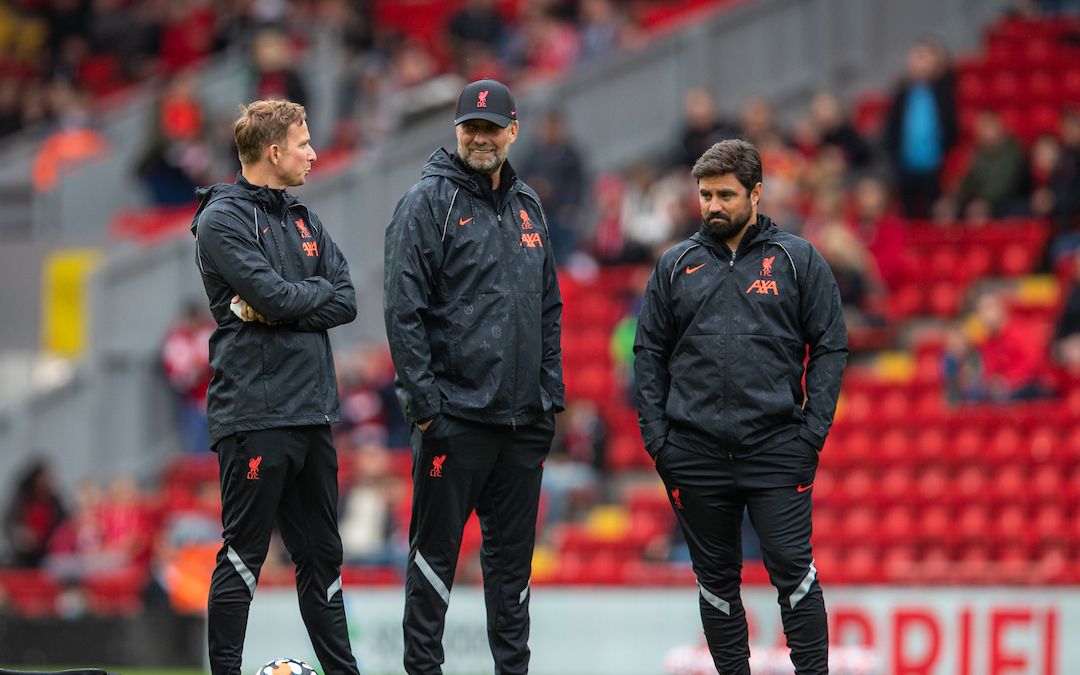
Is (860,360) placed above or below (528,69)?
below

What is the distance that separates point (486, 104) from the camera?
607 centimetres

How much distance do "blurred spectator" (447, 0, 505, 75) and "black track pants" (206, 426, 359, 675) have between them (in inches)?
487

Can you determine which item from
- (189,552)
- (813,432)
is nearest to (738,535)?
(813,432)

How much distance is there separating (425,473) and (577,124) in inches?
448

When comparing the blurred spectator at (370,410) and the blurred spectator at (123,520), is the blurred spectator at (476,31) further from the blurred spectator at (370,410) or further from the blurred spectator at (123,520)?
the blurred spectator at (123,520)

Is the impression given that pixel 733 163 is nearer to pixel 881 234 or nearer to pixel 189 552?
pixel 881 234

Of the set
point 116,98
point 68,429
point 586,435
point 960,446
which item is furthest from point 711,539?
point 116,98

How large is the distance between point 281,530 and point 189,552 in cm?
787

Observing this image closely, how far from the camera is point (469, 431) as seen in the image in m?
6.04

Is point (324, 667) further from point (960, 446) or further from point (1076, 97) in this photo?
point (1076, 97)

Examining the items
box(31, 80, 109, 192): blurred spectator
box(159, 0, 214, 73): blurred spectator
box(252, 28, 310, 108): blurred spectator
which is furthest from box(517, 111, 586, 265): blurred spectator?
box(159, 0, 214, 73): blurred spectator

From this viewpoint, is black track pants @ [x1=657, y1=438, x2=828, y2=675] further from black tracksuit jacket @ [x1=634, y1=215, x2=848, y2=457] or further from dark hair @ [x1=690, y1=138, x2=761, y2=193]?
dark hair @ [x1=690, y1=138, x2=761, y2=193]

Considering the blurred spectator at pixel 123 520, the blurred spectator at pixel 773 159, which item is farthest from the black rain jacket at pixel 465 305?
the blurred spectator at pixel 123 520

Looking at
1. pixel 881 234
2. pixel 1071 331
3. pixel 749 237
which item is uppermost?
pixel 881 234
